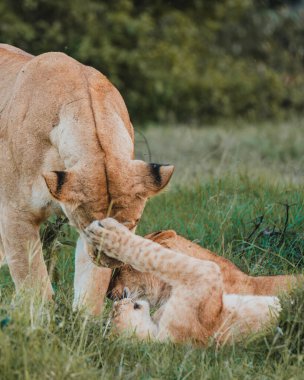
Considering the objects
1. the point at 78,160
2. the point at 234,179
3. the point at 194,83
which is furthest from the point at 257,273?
the point at 194,83

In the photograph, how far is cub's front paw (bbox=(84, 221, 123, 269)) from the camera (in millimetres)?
4348

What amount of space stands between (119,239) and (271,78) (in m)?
14.9

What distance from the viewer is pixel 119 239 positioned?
439cm

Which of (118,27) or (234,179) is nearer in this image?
(234,179)

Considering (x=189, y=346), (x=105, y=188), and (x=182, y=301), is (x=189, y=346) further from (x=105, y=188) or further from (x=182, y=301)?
(x=105, y=188)

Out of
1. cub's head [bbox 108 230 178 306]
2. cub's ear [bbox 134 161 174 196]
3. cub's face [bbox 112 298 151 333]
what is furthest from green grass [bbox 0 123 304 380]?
cub's ear [bbox 134 161 174 196]

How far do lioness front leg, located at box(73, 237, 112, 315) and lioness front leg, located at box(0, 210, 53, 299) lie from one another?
182 mm

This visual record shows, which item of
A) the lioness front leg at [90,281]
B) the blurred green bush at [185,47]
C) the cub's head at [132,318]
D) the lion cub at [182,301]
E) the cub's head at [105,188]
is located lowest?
the blurred green bush at [185,47]

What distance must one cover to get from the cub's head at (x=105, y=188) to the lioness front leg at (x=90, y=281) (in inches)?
12.0

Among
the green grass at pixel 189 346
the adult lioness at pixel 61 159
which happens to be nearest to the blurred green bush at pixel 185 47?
the green grass at pixel 189 346

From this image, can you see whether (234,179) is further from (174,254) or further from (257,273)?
(174,254)

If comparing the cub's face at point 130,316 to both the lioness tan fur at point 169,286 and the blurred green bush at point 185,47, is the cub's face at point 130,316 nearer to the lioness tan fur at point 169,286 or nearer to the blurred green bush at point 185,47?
the lioness tan fur at point 169,286

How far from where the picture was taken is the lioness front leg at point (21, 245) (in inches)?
192

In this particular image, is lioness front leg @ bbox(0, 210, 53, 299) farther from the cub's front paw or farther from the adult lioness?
the cub's front paw
